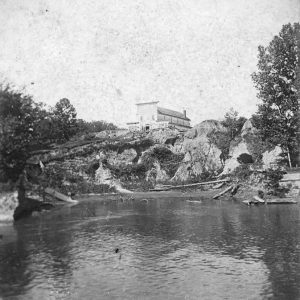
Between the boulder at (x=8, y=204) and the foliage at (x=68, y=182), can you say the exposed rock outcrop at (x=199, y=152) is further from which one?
the boulder at (x=8, y=204)

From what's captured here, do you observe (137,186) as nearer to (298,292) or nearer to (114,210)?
(114,210)

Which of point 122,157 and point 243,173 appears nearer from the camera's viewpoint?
point 243,173

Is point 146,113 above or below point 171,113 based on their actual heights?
below

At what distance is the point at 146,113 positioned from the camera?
98062 mm

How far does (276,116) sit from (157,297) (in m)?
46.5

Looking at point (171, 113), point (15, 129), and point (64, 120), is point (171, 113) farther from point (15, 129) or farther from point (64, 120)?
point (15, 129)

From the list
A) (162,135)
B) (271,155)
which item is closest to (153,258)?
(271,155)

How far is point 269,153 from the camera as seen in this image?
66.3 metres

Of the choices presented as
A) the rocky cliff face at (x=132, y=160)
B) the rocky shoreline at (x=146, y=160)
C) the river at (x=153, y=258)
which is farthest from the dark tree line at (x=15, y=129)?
the rocky cliff face at (x=132, y=160)

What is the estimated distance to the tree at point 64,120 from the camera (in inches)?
4270

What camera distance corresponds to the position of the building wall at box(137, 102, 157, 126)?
97.1 metres

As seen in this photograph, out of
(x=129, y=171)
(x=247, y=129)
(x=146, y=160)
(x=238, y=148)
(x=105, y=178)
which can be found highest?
(x=247, y=129)

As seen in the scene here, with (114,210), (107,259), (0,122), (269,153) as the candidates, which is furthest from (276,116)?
(107,259)

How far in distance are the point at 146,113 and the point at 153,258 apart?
81053mm
